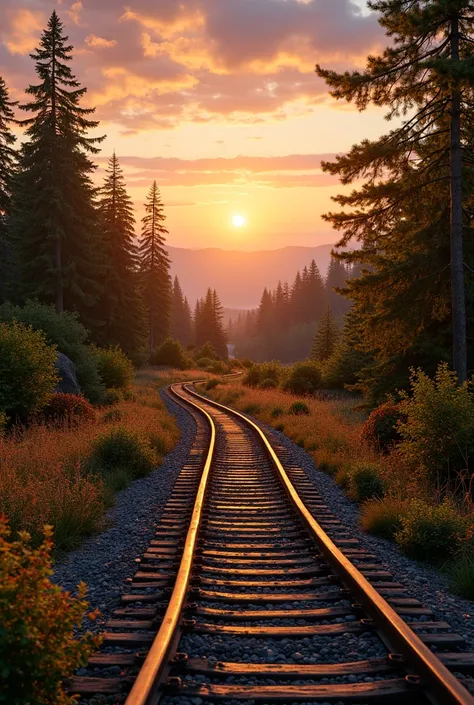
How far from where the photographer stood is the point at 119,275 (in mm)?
44312

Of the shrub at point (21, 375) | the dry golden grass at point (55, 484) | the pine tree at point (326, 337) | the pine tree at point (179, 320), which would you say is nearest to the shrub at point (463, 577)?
the dry golden grass at point (55, 484)

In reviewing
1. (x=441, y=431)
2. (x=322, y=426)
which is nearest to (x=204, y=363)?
(x=322, y=426)

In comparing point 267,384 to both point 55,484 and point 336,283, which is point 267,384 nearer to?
point 55,484

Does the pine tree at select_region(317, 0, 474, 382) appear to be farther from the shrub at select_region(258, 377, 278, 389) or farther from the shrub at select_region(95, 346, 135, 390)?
the shrub at select_region(258, 377, 278, 389)

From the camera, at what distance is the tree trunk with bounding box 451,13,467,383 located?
1423 centimetres

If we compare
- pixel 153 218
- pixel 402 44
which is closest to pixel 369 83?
pixel 402 44

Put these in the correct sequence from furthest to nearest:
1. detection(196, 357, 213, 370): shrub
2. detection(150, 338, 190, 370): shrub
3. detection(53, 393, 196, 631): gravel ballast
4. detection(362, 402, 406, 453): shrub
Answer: detection(196, 357, 213, 370): shrub < detection(150, 338, 190, 370): shrub < detection(362, 402, 406, 453): shrub < detection(53, 393, 196, 631): gravel ballast

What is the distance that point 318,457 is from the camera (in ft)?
42.1

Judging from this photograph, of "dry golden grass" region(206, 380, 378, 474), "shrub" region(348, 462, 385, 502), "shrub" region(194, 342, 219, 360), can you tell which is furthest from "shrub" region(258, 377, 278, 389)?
"shrub" region(194, 342, 219, 360)

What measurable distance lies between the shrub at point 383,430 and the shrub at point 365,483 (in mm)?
2980

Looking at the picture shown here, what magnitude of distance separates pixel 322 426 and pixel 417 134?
28.9ft

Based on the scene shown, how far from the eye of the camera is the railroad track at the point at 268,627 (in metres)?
3.51

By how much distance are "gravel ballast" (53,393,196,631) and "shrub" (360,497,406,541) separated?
3120 mm

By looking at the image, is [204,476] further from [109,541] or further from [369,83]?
[369,83]
